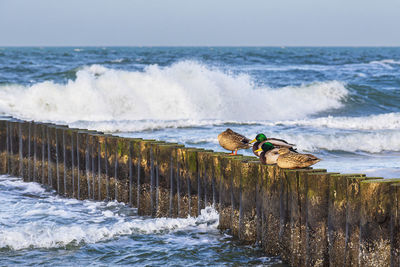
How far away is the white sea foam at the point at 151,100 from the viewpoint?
2077 cm

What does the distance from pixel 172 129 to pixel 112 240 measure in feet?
31.4

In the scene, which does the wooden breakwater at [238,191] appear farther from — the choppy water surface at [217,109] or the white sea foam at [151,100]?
the white sea foam at [151,100]

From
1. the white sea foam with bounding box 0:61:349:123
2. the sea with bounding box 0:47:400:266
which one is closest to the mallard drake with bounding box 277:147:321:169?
the sea with bounding box 0:47:400:266

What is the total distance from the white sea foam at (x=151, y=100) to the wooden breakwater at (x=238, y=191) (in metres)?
10.7

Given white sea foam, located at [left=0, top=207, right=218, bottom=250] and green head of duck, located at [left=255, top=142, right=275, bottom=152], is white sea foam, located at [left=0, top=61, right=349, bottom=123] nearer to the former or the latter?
white sea foam, located at [left=0, top=207, right=218, bottom=250]

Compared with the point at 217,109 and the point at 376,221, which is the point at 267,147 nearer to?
the point at 376,221

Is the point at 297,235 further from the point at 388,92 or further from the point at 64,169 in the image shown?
the point at 388,92

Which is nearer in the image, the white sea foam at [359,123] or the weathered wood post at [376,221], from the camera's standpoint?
the weathered wood post at [376,221]

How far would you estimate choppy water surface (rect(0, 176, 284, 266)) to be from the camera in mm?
5793

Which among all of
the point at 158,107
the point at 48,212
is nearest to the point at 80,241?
the point at 48,212

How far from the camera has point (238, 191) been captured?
6172 mm

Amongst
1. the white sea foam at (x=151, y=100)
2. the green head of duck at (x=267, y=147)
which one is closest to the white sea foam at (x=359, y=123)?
the white sea foam at (x=151, y=100)

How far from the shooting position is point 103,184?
8.19 metres

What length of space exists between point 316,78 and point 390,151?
2164cm
